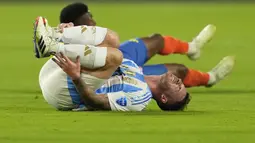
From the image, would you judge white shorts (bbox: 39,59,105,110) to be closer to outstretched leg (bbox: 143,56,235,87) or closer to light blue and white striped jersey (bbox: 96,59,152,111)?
light blue and white striped jersey (bbox: 96,59,152,111)

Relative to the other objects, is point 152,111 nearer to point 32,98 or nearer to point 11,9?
point 32,98

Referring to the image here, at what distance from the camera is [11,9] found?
30250mm

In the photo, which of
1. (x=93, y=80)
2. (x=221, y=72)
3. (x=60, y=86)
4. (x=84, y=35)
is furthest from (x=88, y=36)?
(x=221, y=72)

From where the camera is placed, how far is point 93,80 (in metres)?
9.51

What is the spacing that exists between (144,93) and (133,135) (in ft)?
5.41

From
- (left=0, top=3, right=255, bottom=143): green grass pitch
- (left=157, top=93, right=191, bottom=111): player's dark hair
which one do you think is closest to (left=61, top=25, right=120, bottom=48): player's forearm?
(left=0, top=3, right=255, bottom=143): green grass pitch

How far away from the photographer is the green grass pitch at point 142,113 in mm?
7941

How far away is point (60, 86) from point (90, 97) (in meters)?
0.30

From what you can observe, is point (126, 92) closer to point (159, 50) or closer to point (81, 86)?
point (81, 86)

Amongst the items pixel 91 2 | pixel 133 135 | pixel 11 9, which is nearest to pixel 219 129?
pixel 133 135

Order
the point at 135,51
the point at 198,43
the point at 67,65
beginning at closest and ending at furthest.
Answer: the point at 67,65 → the point at 135,51 → the point at 198,43

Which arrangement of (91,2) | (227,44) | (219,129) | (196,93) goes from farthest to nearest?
(91,2) < (227,44) < (196,93) < (219,129)

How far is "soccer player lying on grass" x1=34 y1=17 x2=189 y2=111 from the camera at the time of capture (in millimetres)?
9281

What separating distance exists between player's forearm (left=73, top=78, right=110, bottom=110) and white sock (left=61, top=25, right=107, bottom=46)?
36 cm
